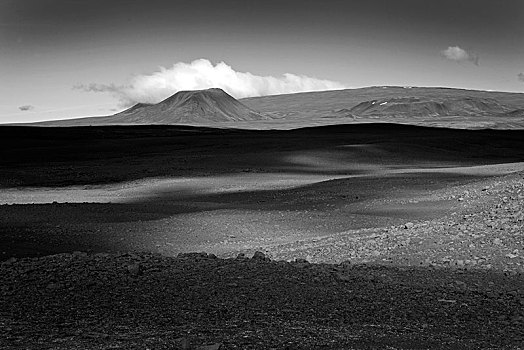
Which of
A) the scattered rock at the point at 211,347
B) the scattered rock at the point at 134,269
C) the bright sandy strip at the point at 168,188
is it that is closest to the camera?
the scattered rock at the point at 211,347

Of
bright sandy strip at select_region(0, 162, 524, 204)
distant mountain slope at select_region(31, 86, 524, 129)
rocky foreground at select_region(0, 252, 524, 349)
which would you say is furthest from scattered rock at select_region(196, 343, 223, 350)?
distant mountain slope at select_region(31, 86, 524, 129)

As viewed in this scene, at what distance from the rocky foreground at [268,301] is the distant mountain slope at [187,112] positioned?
150635 millimetres

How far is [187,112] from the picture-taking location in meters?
169

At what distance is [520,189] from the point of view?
11.2 metres

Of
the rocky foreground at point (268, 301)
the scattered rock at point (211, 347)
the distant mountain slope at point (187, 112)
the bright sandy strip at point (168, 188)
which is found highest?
the distant mountain slope at point (187, 112)

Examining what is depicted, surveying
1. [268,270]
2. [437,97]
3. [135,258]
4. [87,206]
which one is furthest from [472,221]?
[437,97]

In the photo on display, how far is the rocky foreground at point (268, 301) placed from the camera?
4715mm

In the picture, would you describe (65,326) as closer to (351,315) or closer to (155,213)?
(351,315)

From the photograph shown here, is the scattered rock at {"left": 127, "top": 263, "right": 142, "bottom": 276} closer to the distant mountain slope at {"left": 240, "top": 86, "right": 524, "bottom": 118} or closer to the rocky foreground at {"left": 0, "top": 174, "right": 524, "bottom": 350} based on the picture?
A: the rocky foreground at {"left": 0, "top": 174, "right": 524, "bottom": 350}

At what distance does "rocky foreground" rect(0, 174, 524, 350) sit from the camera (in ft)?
15.5

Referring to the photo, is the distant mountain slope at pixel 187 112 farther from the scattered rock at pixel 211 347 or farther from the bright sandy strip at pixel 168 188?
the scattered rock at pixel 211 347

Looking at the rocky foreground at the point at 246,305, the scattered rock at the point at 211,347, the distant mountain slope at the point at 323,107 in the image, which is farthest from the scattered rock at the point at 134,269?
the distant mountain slope at the point at 323,107

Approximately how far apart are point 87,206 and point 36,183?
10768 millimetres

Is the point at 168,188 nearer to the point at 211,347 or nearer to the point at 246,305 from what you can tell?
the point at 246,305
